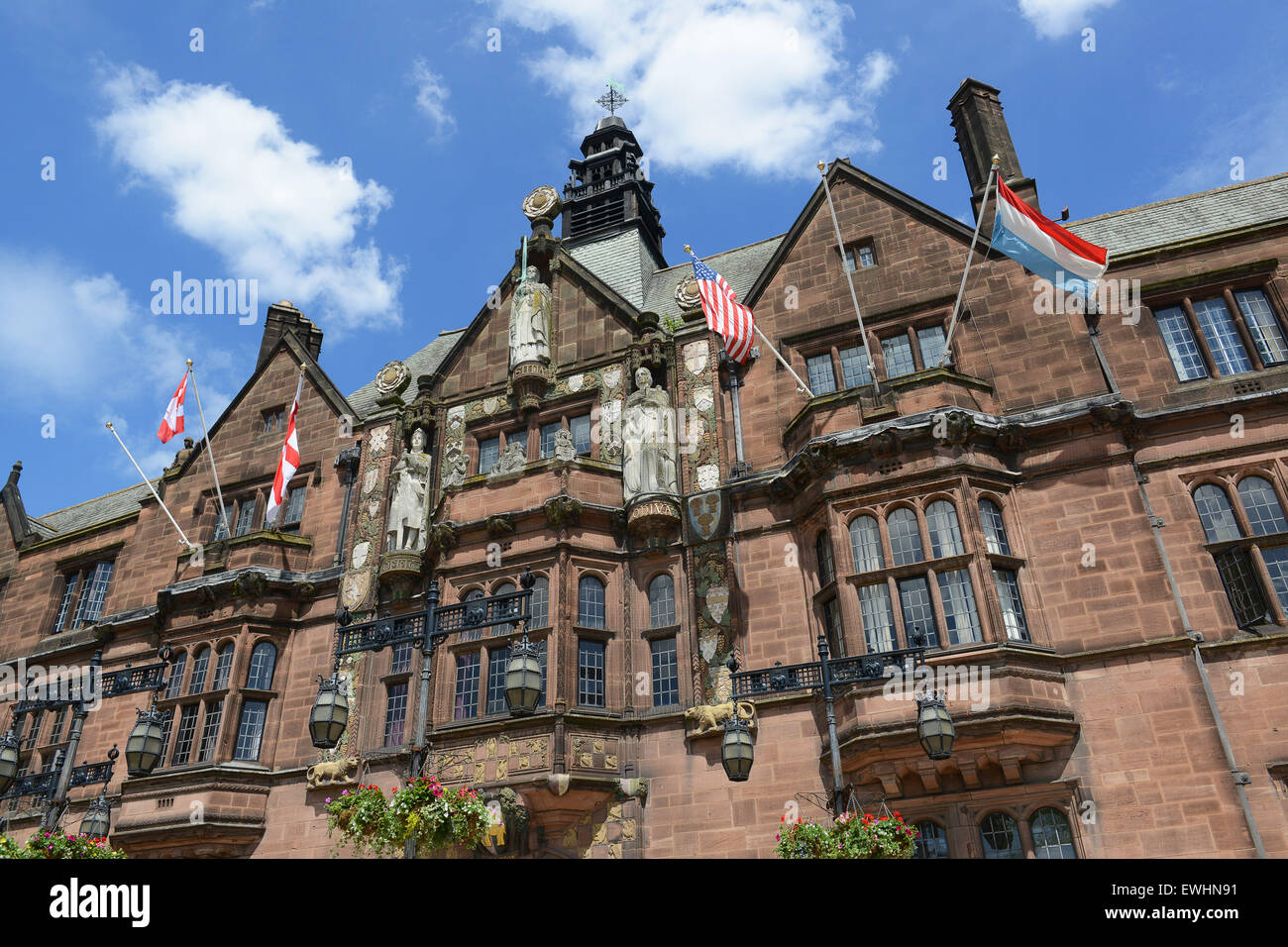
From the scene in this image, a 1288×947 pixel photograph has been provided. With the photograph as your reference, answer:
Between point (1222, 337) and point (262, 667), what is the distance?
78.5ft

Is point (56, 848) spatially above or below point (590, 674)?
below

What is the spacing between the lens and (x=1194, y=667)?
53.4 feet

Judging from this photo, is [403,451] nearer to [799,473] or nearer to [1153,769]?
[799,473]

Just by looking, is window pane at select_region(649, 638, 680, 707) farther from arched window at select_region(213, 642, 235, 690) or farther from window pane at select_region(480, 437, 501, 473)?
arched window at select_region(213, 642, 235, 690)

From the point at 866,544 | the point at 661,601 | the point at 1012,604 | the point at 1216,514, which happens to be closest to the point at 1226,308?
the point at 1216,514

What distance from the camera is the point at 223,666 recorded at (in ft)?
78.7

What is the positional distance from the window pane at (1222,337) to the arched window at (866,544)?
316 inches

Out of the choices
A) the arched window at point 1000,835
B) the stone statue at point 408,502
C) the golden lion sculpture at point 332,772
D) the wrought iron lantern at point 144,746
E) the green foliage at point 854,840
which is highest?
the stone statue at point 408,502

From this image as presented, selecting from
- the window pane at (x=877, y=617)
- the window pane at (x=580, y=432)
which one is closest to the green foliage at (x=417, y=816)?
the window pane at (x=877, y=617)

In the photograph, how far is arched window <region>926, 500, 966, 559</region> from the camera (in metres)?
18.1

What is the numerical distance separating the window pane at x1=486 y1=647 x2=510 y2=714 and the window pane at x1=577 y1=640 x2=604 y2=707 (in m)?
1.65

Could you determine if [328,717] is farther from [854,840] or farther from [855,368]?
[855,368]

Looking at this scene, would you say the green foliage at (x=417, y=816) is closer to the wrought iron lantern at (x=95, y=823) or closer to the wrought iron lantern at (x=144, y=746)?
the wrought iron lantern at (x=144, y=746)

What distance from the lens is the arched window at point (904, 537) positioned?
18406 mm
